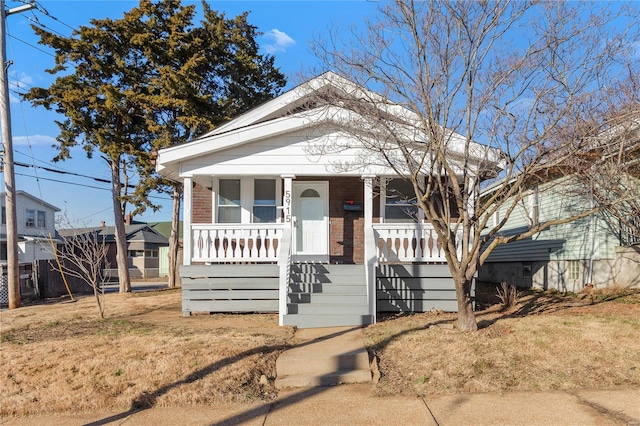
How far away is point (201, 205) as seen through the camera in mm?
12391

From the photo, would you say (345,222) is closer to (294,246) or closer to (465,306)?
(294,246)

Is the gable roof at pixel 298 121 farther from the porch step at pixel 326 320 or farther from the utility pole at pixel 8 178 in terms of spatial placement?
the utility pole at pixel 8 178

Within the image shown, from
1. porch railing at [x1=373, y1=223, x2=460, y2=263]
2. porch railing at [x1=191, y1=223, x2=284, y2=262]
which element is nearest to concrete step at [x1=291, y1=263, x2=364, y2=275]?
porch railing at [x1=373, y1=223, x2=460, y2=263]

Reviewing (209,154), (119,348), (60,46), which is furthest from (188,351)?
(60,46)

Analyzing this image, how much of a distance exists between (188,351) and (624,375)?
214 inches

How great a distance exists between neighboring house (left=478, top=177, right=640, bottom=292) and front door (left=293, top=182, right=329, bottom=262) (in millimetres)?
4544

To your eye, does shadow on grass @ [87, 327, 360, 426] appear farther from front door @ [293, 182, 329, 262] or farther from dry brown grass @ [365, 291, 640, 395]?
front door @ [293, 182, 329, 262]

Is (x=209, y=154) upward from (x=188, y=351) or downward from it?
upward

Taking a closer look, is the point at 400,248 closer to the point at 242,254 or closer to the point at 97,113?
the point at 242,254

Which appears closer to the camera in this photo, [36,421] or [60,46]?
[36,421]

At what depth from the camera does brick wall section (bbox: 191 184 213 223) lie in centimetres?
1230

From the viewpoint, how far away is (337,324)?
8.73 metres

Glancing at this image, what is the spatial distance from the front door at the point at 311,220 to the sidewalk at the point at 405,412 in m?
6.52

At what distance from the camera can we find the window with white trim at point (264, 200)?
12.2 m
